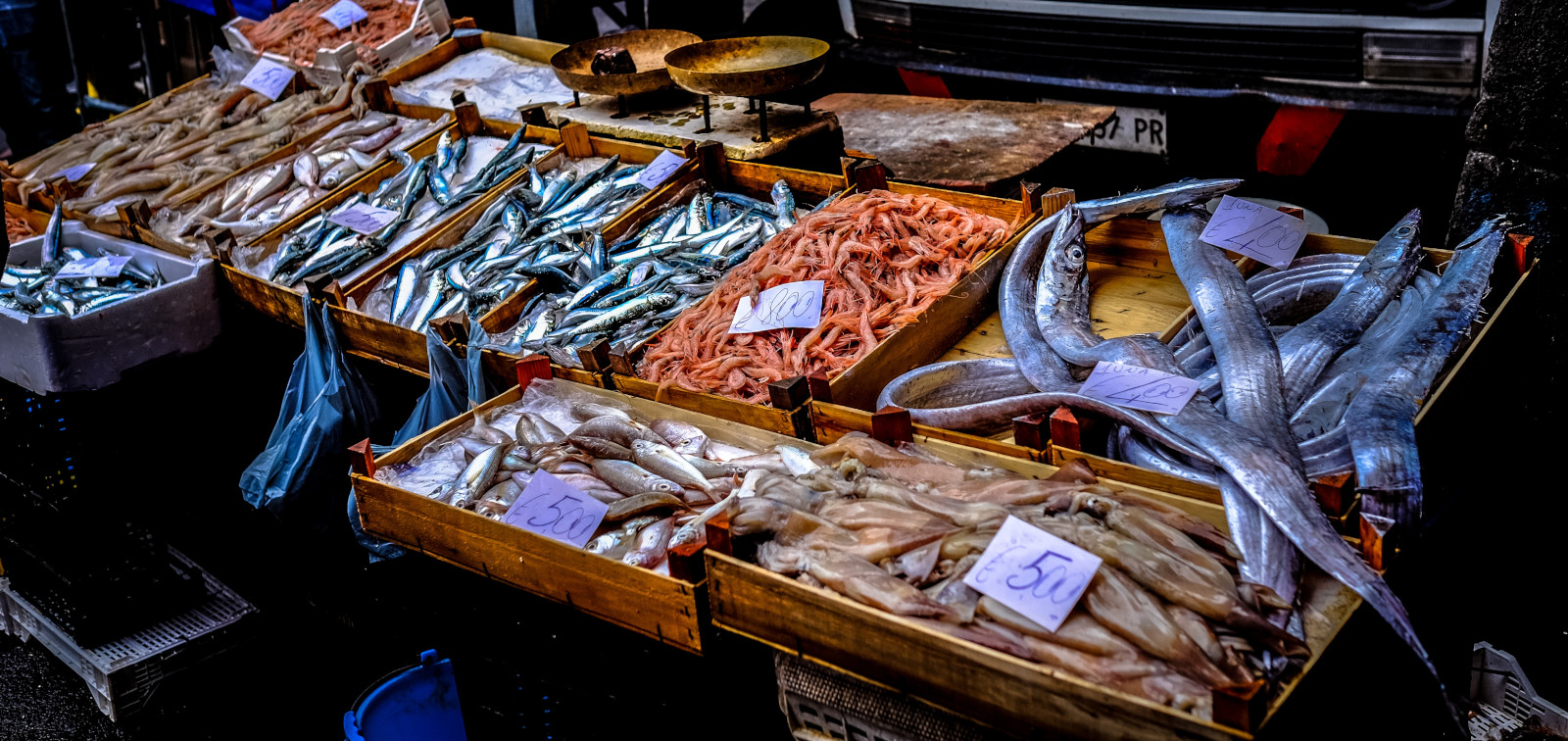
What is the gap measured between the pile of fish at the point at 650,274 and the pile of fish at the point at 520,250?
0.31 ft

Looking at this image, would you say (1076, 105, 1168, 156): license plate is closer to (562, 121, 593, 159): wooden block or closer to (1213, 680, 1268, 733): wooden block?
(562, 121, 593, 159): wooden block

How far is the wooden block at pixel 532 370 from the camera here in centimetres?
299

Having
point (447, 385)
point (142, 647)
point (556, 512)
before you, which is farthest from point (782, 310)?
point (142, 647)

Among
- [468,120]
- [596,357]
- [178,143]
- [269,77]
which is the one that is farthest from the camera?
[269,77]

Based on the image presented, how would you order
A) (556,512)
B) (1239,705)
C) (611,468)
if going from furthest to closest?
(611,468), (556,512), (1239,705)

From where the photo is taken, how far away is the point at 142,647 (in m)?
3.76

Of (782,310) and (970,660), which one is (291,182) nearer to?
(782,310)

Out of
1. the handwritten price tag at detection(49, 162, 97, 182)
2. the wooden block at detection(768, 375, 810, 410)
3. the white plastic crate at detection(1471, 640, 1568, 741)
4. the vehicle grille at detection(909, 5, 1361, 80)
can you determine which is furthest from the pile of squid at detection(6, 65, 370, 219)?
the white plastic crate at detection(1471, 640, 1568, 741)

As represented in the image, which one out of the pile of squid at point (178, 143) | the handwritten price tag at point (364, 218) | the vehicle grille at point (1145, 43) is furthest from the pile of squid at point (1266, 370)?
the pile of squid at point (178, 143)

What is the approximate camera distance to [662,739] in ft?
7.86

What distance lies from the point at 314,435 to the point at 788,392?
6.18 feet

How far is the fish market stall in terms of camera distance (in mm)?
5391

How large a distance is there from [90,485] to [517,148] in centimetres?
208

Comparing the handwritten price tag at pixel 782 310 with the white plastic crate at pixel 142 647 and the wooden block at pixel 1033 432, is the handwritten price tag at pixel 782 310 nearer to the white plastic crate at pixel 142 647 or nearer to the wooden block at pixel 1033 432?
the wooden block at pixel 1033 432
